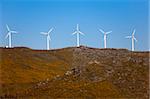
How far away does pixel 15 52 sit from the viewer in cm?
4106

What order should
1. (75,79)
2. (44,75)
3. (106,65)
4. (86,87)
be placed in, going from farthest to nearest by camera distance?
(44,75) → (106,65) → (75,79) → (86,87)

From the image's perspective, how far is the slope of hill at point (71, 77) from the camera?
27375 mm

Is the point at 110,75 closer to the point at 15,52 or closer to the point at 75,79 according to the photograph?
the point at 75,79

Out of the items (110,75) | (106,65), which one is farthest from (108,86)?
(106,65)

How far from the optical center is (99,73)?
100 feet

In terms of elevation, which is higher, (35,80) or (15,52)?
(15,52)

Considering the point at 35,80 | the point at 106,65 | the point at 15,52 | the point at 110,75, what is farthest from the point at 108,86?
the point at 15,52

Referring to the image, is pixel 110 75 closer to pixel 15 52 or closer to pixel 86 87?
pixel 86 87

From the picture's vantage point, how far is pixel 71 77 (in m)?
30.6

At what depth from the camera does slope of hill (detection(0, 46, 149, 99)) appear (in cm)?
2738

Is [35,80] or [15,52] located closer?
[35,80]


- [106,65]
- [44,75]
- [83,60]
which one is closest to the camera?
[106,65]

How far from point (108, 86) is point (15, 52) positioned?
15.9 metres

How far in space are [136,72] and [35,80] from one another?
993 centimetres
